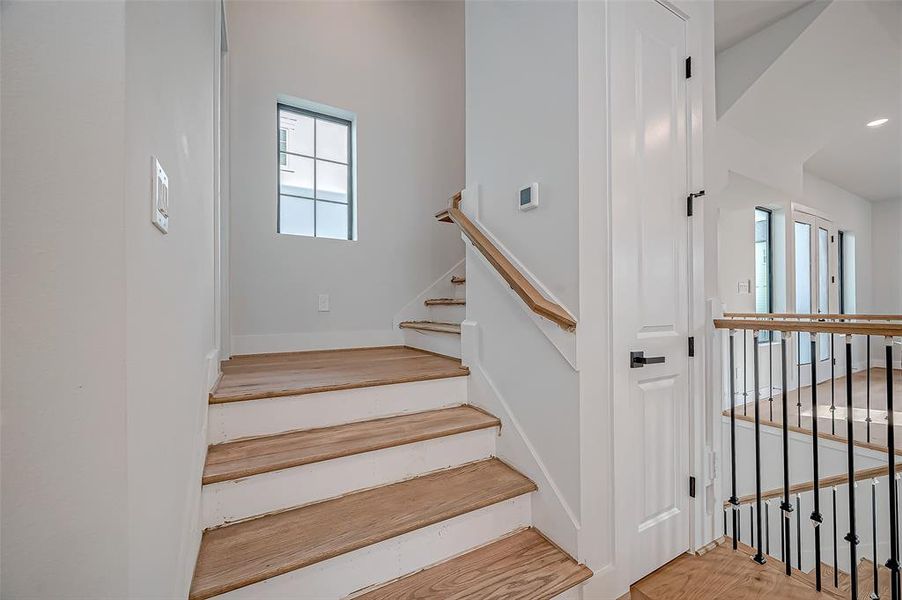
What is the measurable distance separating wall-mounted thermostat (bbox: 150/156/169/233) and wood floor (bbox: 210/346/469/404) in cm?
Answer: 98

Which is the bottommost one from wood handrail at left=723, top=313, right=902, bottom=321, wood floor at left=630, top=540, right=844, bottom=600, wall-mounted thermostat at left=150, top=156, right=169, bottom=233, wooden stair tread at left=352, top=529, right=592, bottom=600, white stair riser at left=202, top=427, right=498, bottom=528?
wood floor at left=630, top=540, right=844, bottom=600

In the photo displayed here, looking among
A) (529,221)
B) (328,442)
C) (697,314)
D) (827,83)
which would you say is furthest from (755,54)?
(328,442)

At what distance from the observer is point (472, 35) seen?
84.0 inches

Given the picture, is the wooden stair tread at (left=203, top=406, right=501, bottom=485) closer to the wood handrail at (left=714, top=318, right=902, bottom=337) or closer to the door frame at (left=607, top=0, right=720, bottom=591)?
the door frame at (left=607, top=0, right=720, bottom=591)

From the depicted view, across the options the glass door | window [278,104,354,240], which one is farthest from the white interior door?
the glass door

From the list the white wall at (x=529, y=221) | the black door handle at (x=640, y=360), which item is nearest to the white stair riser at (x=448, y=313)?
the white wall at (x=529, y=221)

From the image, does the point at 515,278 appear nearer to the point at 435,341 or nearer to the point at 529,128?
the point at 529,128

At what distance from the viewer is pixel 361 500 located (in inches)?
57.1

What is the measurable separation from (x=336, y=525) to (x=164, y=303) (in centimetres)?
93

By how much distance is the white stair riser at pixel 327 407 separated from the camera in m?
1.53

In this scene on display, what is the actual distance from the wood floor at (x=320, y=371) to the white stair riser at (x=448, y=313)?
1.11ft

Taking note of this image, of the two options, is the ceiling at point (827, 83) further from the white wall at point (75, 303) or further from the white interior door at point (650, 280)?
the white wall at point (75, 303)

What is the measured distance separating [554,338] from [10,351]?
4.57 feet

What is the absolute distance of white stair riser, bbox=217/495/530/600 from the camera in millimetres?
1149
